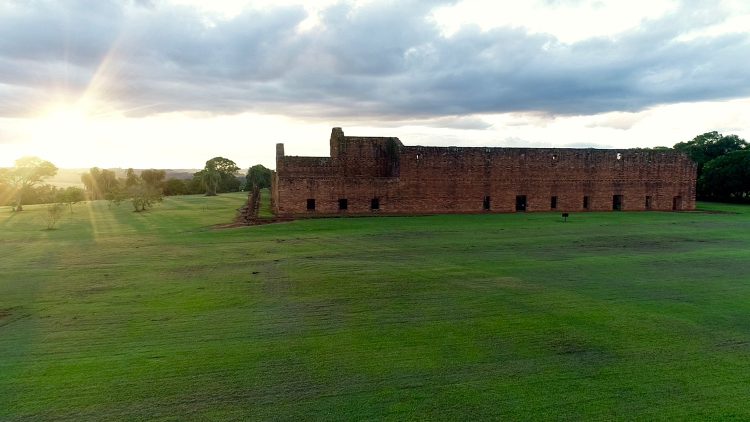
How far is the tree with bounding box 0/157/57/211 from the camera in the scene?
42312 millimetres

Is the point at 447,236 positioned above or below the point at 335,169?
below

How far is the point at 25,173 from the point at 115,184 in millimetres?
34237

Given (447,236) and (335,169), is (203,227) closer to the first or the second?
(447,236)

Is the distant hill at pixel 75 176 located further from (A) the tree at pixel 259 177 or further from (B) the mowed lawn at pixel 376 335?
(B) the mowed lawn at pixel 376 335

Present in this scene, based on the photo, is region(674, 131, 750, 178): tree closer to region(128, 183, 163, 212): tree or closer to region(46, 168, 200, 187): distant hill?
region(128, 183, 163, 212): tree

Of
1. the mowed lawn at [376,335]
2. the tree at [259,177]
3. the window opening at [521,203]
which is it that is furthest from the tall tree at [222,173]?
the mowed lawn at [376,335]

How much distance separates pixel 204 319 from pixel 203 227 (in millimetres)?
15004

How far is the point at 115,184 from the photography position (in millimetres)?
75500

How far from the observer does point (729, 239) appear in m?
18.1

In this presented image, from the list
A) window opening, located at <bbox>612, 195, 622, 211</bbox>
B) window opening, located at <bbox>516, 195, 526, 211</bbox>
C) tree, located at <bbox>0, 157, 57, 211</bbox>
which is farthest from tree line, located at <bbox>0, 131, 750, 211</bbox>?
window opening, located at <bbox>516, 195, 526, 211</bbox>

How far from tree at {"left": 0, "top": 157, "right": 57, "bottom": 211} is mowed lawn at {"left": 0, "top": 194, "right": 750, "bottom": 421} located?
3380 centimetres

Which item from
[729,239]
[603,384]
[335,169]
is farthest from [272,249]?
[335,169]

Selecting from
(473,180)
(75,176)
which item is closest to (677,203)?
(473,180)

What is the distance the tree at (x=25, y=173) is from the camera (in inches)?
1666
